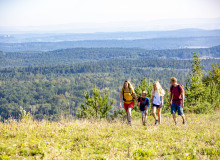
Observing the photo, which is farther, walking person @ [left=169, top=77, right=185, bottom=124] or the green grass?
walking person @ [left=169, top=77, right=185, bottom=124]

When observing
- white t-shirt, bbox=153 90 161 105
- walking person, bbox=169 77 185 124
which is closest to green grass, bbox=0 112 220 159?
walking person, bbox=169 77 185 124

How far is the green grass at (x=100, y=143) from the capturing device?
507cm

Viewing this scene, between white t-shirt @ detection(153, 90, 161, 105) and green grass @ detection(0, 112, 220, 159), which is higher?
white t-shirt @ detection(153, 90, 161, 105)

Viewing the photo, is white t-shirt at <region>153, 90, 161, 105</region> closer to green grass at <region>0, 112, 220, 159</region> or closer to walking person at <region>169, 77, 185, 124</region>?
walking person at <region>169, 77, 185, 124</region>

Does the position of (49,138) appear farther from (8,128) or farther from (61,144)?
(8,128)

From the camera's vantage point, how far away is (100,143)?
5875 mm

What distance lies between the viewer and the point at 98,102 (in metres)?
22.7

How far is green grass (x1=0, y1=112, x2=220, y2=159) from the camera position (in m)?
5.07

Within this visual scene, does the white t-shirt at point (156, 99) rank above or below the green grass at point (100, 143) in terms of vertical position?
above

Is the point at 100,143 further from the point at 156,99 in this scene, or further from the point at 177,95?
the point at 177,95

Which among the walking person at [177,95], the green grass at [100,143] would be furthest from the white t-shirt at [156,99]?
the green grass at [100,143]

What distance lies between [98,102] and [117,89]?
159299 millimetres

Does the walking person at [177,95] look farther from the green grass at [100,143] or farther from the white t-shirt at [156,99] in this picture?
the green grass at [100,143]

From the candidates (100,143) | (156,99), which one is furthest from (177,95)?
(100,143)
